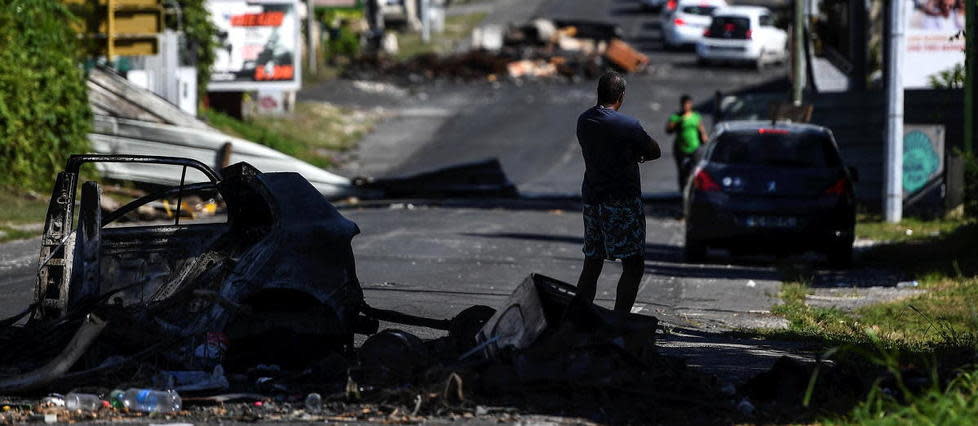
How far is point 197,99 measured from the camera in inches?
1182

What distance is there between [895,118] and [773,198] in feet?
16.5

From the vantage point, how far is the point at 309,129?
36250mm

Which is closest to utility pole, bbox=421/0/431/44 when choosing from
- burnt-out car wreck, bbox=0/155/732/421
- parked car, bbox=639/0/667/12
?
parked car, bbox=639/0/667/12

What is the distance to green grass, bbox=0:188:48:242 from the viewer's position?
59.6 ft

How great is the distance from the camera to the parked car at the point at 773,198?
16844 millimetres

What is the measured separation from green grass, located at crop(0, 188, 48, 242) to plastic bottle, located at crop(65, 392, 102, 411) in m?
10.2

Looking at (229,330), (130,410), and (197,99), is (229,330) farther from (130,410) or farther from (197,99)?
(197,99)

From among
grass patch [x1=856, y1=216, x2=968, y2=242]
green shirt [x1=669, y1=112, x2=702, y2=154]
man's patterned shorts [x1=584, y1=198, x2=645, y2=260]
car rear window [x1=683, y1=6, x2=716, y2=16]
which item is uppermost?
car rear window [x1=683, y1=6, x2=716, y2=16]

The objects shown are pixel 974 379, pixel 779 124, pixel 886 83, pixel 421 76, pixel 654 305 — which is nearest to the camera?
pixel 974 379

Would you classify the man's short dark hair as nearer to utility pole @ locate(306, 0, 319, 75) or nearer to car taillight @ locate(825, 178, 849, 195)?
car taillight @ locate(825, 178, 849, 195)

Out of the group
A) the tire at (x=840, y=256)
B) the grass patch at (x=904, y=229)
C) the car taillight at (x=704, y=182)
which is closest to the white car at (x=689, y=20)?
the grass patch at (x=904, y=229)

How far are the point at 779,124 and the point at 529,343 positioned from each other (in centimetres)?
1029

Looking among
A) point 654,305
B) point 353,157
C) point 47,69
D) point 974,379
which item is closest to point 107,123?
point 47,69

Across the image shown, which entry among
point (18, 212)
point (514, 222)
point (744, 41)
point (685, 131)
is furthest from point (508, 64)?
point (18, 212)
